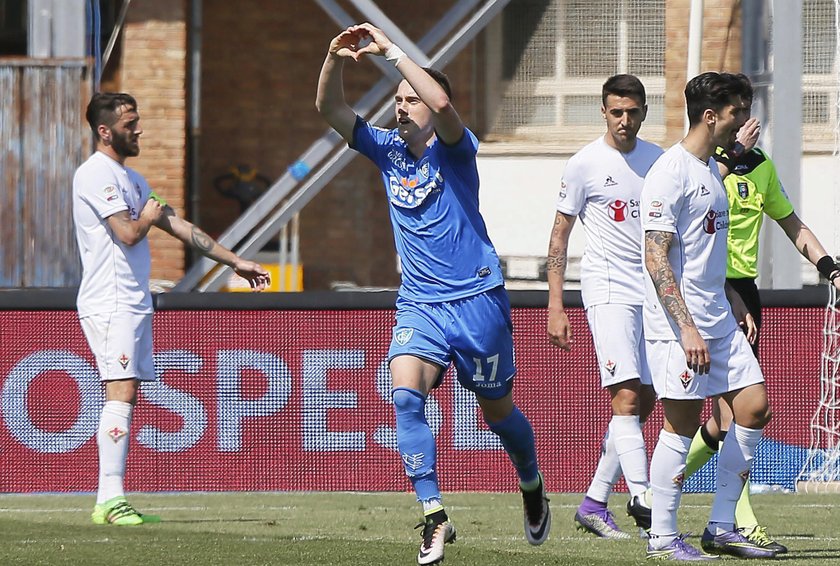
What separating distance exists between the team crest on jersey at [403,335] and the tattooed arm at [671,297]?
0.99m

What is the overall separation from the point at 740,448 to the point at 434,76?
6.64ft

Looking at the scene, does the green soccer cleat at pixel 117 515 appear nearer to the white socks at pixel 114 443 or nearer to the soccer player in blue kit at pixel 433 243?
the white socks at pixel 114 443

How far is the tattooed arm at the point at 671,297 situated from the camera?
6.49 metres

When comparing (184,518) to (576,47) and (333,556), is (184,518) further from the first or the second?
(576,47)

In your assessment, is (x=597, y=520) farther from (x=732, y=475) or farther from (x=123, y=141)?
(x=123, y=141)

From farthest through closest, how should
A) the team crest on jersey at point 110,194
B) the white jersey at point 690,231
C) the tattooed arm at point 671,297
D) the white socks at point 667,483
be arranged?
the team crest on jersey at point 110,194 → the white socks at point 667,483 → the white jersey at point 690,231 → the tattooed arm at point 671,297

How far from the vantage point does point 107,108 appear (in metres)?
9.16

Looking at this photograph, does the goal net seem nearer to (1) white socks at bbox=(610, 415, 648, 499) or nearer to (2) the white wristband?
(1) white socks at bbox=(610, 415, 648, 499)

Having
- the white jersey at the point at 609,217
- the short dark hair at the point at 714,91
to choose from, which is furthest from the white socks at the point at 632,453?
the short dark hair at the point at 714,91

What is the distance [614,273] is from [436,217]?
52.3 inches

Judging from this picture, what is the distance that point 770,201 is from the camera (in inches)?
318

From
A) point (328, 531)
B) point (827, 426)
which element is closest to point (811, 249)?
point (328, 531)

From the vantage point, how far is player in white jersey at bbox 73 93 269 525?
29.5 feet

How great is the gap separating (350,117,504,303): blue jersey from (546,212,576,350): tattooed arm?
1.00 m
